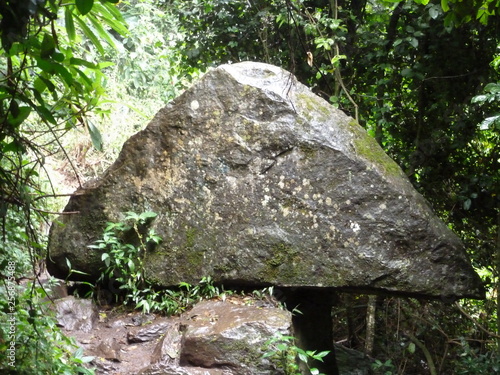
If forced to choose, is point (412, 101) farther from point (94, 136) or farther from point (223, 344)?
point (94, 136)

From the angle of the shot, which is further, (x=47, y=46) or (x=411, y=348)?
(x=411, y=348)

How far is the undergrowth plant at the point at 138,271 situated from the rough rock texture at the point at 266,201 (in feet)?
0.26

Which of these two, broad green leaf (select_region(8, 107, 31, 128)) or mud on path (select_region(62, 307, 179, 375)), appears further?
mud on path (select_region(62, 307, 179, 375))

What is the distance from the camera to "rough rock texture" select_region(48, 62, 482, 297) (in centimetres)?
426

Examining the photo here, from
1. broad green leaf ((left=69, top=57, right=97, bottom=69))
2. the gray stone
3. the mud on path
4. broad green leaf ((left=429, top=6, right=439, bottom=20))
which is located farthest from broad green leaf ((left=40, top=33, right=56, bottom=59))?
broad green leaf ((left=429, top=6, right=439, bottom=20))

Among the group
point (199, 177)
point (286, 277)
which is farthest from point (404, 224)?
point (199, 177)

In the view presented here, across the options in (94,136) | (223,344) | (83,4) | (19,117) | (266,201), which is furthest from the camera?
(266,201)

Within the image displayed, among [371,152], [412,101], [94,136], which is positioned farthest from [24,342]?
[412,101]

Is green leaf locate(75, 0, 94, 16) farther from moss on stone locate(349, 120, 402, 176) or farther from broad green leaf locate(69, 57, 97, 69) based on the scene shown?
moss on stone locate(349, 120, 402, 176)

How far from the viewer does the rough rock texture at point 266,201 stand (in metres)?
4.26

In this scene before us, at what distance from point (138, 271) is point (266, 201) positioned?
1138 millimetres

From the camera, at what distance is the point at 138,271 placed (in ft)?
14.9

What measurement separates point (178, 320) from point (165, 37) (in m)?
7.33

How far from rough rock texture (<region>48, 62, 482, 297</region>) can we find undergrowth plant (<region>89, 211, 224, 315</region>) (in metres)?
0.08
